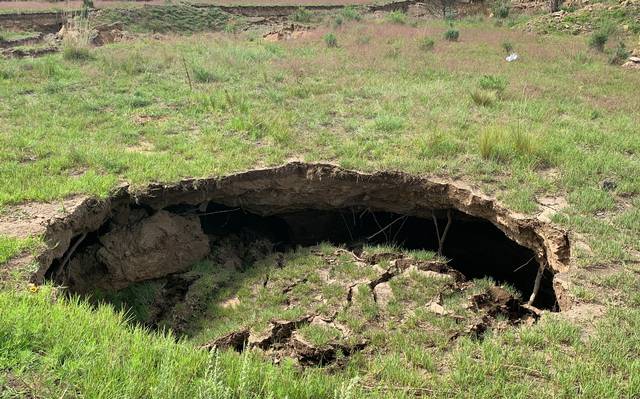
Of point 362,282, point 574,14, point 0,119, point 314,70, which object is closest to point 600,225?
point 362,282

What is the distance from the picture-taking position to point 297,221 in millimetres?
8453

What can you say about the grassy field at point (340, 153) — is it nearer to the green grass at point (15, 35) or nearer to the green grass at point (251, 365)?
the green grass at point (251, 365)

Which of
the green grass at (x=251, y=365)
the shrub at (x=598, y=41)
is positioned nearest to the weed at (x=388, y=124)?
the green grass at (x=251, y=365)

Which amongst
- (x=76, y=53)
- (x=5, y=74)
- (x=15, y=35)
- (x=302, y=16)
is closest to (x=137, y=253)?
(x=5, y=74)

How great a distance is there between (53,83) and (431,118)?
7815 millimetres

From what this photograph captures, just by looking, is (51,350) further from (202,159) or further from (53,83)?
(53,83)

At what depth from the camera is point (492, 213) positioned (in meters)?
6.47

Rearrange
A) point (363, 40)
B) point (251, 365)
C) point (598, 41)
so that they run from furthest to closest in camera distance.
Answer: point (363, 40)
point (598, 41)
point (251, 365)

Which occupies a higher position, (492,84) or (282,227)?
(492,84)

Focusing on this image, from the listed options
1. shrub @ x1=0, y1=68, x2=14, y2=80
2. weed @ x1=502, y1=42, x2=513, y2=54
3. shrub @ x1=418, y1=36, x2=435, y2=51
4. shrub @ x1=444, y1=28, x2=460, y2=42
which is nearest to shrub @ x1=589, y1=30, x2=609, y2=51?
weed @ x1=502, y1=42, x2=513, y2=54

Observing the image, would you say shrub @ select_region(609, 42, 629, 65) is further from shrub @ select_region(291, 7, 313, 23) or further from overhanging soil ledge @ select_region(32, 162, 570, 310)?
shrub @ select_region(291, 7, 313, 23)

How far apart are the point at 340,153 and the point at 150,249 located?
2939 millimetres

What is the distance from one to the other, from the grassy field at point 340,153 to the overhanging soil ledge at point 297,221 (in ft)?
0.80

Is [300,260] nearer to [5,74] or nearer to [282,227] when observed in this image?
[282,227]
